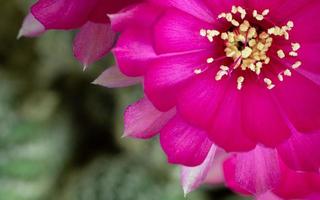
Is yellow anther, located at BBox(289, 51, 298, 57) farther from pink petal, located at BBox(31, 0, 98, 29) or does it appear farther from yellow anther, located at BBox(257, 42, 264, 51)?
pink petal, located at BBox(31, 0, 98, 29)

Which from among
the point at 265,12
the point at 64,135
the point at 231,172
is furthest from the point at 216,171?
the point at 64,135

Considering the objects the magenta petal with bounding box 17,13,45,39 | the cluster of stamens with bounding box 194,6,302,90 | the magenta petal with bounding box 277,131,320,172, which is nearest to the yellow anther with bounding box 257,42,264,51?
the cluster of stamens with bounding box 194,6,302,90

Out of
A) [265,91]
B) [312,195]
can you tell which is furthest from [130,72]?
[312,195]

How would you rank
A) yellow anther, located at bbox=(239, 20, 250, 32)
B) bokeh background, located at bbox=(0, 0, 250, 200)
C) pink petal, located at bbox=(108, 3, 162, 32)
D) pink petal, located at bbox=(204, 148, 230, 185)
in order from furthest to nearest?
1. bokeh background, located at bbox=(0, 0, 250, 200)
2. pink petal, located at bbox=(204, 148, 230, 185)
3. yellow anther, located at bbox=(239, 20, 250, 32)
4. pink petal, located at bbox=(108, 3, 162, 32)

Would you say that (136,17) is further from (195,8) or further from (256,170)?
(256,170)

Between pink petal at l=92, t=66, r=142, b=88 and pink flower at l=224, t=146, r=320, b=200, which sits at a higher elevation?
pink petal at l=92, t=66, r=142, b=88
